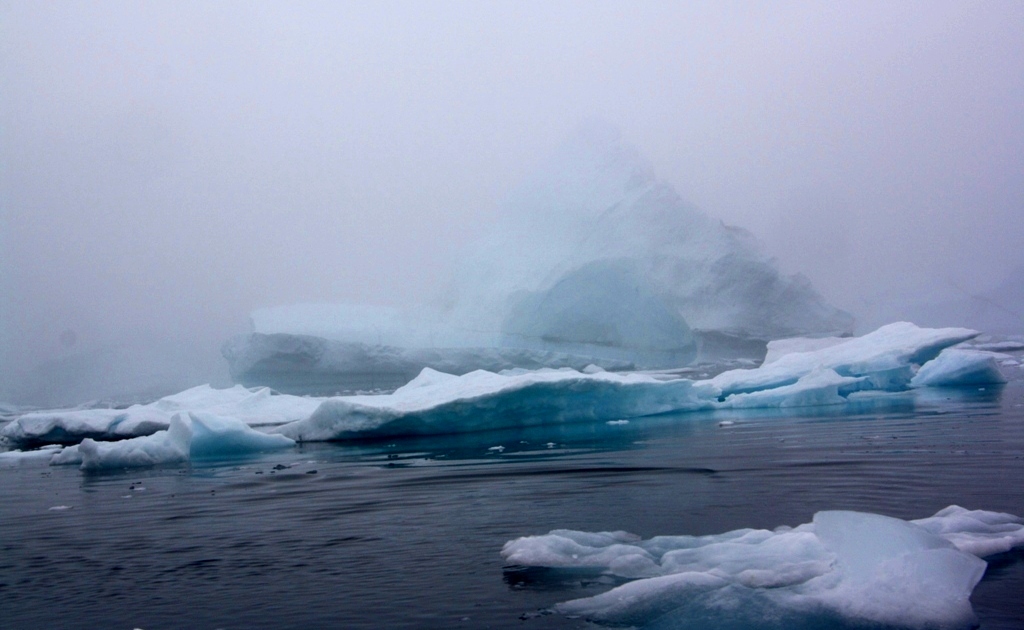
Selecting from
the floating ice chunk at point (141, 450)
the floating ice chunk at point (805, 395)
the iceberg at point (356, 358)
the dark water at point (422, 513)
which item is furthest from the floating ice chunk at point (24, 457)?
the iceberg at point (356, 358)

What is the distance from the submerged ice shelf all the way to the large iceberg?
813 centimetres

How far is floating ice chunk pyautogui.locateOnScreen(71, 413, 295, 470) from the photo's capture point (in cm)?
1030

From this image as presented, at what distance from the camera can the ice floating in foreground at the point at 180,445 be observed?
10305 millimetres

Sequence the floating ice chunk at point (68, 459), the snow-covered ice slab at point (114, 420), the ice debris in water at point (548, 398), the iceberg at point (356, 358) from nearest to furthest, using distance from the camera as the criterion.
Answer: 1. the floating ice chunk at point (68, 459)
2. the ice debris in water at point (548, 398)
3. the snow-covered ice slab at point (114, 420)
4. the iceberg at point (356, 358)

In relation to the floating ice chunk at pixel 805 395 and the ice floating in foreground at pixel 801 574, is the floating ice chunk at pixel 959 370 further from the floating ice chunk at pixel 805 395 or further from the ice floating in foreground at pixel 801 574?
the ice floating in foreground at pixel 801 574

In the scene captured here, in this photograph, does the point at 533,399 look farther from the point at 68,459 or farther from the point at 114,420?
the point at 114,420

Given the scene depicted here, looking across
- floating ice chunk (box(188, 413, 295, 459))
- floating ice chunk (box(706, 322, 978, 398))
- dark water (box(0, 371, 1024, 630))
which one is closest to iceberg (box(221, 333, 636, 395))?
floating ice chunk (box(706, 322, 978, 398))

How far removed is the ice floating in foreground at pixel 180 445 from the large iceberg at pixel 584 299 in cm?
1387

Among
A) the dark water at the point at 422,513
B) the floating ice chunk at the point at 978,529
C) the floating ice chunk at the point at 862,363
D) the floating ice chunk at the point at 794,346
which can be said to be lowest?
the floating ice chunk at the point at 978,529

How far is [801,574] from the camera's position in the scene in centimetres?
330

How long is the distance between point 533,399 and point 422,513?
6.85m

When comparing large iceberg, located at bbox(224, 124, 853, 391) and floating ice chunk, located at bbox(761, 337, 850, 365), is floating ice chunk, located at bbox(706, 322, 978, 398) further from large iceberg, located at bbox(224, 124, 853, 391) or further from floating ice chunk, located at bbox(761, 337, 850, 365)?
large iceberg, located at bbox(224, 124, 853, 391)

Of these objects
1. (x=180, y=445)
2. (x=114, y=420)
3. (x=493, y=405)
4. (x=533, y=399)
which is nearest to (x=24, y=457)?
(x=114, y=420)

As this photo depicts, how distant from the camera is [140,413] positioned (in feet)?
48.0
